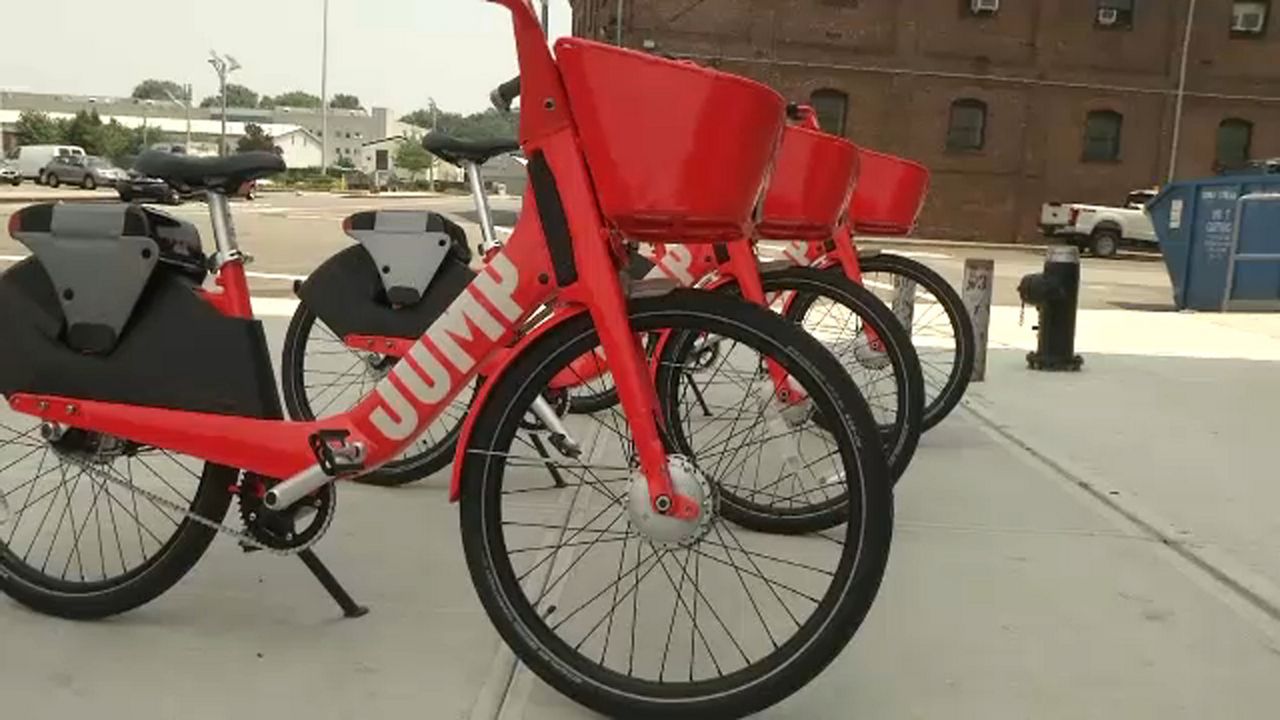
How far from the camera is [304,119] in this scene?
9362 centimetres

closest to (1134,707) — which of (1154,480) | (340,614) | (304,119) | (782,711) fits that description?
(782,711)

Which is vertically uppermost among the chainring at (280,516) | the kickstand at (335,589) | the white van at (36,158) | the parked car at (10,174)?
the chainring at (280,516)

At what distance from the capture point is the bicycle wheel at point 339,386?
462cm

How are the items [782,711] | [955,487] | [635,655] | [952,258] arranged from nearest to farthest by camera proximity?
[782,711]
[635,655]
[955,487]
[952,258]

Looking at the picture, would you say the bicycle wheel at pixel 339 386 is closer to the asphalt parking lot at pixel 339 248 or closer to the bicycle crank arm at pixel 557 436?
the bicycle crank arm at pixel 557 436

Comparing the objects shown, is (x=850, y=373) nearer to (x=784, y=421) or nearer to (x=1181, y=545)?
(x=784, y=421)

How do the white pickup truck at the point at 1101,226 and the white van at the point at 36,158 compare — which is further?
A: the white van at the point at 36,158

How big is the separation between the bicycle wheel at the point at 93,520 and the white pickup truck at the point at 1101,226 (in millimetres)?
27675

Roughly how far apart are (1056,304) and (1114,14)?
27.9 metres

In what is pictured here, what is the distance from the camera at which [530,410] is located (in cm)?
281

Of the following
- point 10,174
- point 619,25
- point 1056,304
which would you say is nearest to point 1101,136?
point 619,25

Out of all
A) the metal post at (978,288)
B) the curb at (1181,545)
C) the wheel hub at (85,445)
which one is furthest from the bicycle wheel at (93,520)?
the metal post at (978,288)

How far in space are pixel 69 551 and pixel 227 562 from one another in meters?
0.48

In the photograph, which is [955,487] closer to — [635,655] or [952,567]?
[952,567]
